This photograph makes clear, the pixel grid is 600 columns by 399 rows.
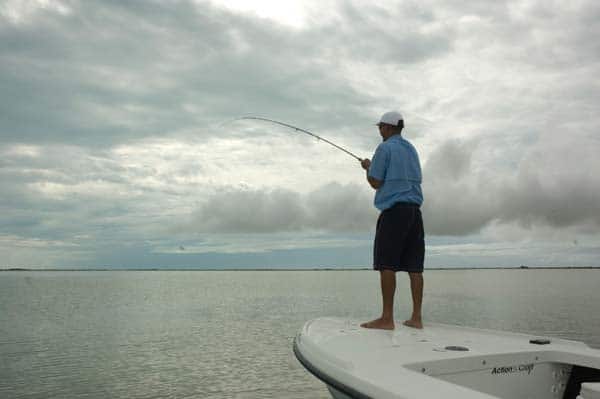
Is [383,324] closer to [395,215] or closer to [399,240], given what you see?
[399,240]

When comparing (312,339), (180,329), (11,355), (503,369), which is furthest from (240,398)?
(180,329)

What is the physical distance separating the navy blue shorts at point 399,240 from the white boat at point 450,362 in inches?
26.9

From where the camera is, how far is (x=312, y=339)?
4816mm

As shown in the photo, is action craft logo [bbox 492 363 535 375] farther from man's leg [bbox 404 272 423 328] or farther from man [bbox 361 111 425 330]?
man's leg [bbox 404 272 423 328]

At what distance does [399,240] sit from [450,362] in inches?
64.9

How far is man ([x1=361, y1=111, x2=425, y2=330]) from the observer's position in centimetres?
529

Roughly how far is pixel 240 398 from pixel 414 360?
9.90 meters

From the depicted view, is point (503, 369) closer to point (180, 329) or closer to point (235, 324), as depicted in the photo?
point (180, 329)

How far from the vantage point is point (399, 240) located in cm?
532

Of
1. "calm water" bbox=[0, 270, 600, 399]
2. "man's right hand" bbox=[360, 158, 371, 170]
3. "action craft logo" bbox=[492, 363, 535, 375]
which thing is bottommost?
"calm water" bbox=[0, 270, 600, 399]

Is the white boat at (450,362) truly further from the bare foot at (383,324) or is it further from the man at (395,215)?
the man at (395,215)

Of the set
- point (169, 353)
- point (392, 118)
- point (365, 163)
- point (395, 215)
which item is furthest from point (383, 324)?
point (169, 353)

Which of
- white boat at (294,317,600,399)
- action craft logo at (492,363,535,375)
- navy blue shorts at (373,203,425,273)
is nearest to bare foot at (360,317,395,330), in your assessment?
white boat at (294,317,600,399)

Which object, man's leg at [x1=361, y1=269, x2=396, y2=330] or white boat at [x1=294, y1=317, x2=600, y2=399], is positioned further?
man's leg at [x1=361, y1=269, x2=396, y2=330]
